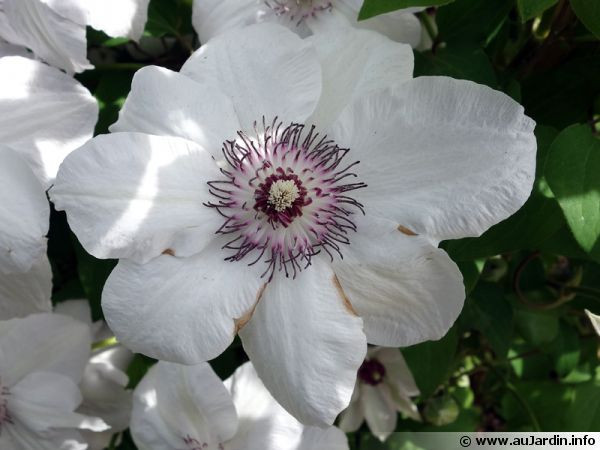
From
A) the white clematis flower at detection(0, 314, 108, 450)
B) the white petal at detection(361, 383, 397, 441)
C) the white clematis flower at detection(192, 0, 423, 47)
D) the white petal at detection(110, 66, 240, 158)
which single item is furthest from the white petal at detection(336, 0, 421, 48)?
the white petal at detection(361, 383, 397, 441)

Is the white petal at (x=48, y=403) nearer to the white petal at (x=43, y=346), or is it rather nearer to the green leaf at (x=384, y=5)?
the white petal at (x=43, y=346)

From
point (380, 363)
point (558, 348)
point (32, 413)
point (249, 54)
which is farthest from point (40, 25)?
point (558, 348)

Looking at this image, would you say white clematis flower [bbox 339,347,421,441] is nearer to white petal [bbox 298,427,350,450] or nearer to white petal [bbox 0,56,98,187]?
white petal [bbox 298,427,350,450]

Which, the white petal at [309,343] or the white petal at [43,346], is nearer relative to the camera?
the white petal at [309,343]

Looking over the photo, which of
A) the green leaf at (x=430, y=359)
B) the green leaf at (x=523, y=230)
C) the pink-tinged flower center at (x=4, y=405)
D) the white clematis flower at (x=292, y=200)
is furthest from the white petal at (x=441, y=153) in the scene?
the pink-tinged flower center at (x=4, y=405)

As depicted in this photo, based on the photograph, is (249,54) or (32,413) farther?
(32,413)

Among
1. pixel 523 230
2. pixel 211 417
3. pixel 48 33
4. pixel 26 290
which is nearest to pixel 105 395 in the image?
pixel 211 417

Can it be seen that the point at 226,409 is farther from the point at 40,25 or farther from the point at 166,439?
the point at 40,25
